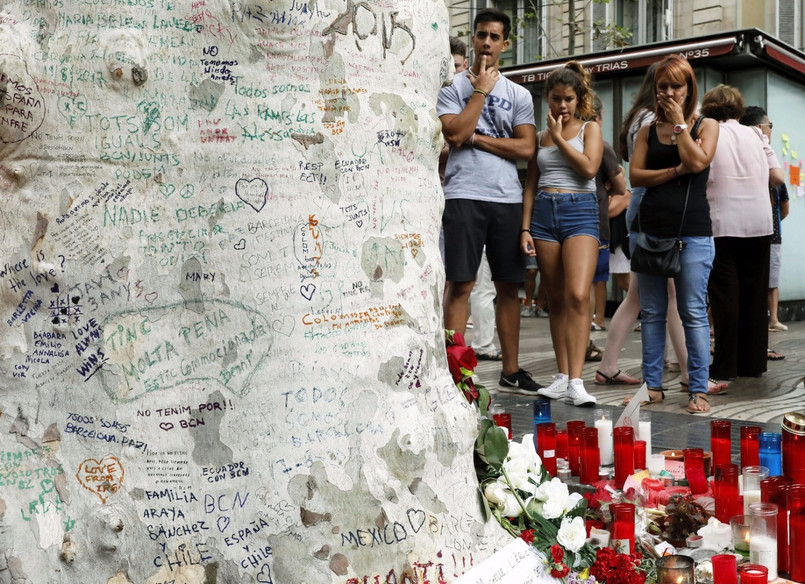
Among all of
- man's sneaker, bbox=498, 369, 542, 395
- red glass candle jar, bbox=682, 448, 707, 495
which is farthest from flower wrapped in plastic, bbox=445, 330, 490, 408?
man's sneaker, bbox=498, 369, 542, 395

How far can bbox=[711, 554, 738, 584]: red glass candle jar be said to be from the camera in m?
2.55

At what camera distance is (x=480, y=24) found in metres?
5.84

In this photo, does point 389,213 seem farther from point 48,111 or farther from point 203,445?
point 48,111

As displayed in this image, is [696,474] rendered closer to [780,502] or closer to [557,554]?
[780,502]

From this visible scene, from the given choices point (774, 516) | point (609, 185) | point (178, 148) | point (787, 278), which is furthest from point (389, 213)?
point (787, 278)

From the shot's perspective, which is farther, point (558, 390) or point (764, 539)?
point (558, 390)

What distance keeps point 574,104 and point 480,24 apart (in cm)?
83

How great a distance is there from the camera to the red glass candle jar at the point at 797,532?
276 cm

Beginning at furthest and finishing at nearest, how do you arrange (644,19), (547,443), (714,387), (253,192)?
(644,19) → (714,387) → (547,443) → (253,192)

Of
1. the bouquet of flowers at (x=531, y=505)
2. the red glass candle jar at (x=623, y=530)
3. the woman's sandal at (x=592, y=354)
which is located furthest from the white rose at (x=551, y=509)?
the woman's sandal at (x=592, y=354)

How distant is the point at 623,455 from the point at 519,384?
8.85 feet

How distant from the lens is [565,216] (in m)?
5.89

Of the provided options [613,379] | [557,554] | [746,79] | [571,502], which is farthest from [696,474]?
[746,79]

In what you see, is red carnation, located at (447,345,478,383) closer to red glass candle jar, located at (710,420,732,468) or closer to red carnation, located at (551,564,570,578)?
red carnation, located at (551,564,570,578)
